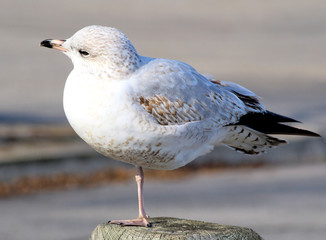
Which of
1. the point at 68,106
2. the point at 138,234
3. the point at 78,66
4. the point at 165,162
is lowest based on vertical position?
the point at 138,234

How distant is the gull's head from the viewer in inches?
176

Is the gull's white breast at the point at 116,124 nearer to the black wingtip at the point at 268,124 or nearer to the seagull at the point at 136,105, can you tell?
the seagull at the point at 136,105

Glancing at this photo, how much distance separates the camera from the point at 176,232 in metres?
4.38

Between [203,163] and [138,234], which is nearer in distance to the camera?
[138,234]

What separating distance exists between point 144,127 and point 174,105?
1.16ft

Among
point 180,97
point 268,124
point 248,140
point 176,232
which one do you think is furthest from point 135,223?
point 268,124

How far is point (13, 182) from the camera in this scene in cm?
1001

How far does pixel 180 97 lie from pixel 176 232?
964 millimetres

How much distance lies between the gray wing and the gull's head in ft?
0.41

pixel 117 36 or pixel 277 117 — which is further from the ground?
pixel 117 36

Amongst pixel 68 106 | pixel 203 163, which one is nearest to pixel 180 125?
pixel 68 106

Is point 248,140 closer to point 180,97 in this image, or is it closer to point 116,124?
point 180,97

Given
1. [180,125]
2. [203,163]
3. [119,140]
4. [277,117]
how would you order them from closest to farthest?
1. [119,140]
2. [180,125]
3. [277,117]
4. [203,163]

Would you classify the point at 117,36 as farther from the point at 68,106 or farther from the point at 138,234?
the point at 138,234
